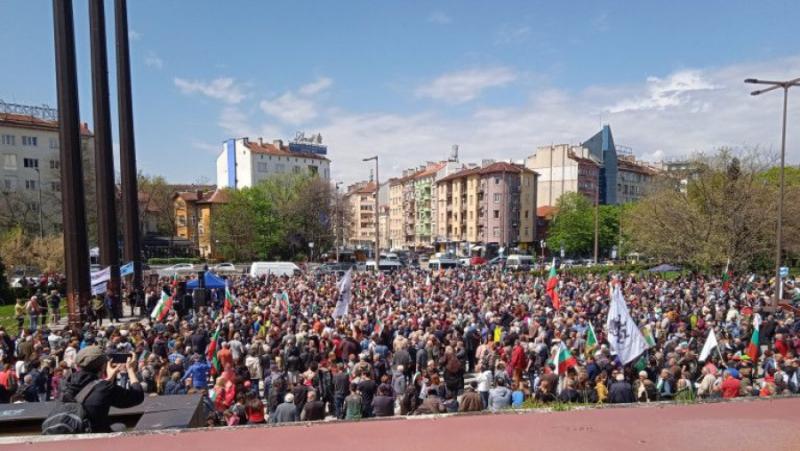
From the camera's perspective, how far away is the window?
57.2m

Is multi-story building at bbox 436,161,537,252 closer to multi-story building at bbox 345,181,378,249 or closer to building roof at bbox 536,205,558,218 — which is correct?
building roof at bbox 536,205,558,218

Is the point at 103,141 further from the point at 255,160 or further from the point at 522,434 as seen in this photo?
the point at 255,160

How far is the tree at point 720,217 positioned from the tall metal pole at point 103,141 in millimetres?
32182

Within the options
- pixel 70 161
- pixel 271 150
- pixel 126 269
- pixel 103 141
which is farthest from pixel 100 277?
pixel 271 150

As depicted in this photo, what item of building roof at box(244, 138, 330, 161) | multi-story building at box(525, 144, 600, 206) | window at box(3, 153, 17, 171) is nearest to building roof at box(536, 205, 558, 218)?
multi-story building at box(525, 144, 600, 206)

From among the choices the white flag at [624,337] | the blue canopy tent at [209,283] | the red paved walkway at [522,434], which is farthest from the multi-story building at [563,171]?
the red paved walkway at [522,434]

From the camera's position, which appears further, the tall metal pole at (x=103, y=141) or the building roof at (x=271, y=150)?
the building roof at (x=271, y=150)

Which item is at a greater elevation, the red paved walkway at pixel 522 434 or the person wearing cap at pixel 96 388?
the person wearing cap at pixel 96 388

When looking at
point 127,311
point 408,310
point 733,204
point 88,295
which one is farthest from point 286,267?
point 733,204

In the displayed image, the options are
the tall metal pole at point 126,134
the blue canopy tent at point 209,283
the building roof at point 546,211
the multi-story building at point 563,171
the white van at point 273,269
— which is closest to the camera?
the blue canopy tent at point 209,283

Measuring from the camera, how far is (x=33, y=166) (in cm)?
5912

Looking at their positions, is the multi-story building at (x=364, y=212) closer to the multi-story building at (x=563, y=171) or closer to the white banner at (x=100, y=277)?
the multi-story building at (x=563, y=171)

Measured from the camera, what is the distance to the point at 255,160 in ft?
284

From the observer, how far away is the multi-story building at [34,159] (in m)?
53.0
